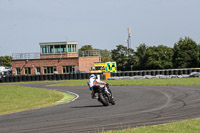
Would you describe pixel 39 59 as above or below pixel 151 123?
above

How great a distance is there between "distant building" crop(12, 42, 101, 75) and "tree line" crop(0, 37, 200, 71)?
2380 cm

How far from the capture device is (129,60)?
9925cm

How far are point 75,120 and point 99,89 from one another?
4732 millimetres

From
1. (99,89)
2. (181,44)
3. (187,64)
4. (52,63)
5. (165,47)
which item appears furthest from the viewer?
(165,47)

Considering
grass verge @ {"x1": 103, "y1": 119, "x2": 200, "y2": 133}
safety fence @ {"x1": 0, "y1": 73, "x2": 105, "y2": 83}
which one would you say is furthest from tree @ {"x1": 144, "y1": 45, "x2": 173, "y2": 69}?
grass verge @ {"x1": 103, "y1": 119, "x2": 200, "y2": 133}

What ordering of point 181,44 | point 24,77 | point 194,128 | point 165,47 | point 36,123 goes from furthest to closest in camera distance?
point 165,47 → point 181,44 → point 24,77 → point 36,123 → point 194,128

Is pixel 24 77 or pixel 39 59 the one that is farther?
pixel 39 59

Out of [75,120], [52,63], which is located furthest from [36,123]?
[52,63]

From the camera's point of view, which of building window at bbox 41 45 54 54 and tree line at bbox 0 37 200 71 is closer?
building window at bbox 41 45 54 54

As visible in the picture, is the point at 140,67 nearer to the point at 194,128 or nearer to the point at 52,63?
the point at 52,63

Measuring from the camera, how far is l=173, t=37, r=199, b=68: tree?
82000mm

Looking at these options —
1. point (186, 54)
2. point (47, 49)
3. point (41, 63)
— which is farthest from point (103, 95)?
point (186, 54)

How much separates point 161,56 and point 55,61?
34777 millimetres

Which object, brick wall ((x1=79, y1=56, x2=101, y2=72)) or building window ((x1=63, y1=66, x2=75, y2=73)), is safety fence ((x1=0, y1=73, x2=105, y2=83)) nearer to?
building window ((x1=63, y1=66, x2=75, y2=73))
